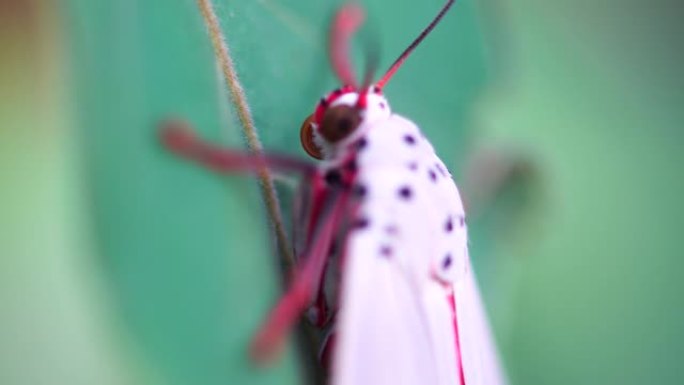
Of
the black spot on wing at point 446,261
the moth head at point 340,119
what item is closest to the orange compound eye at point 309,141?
the moth head at point 340,119

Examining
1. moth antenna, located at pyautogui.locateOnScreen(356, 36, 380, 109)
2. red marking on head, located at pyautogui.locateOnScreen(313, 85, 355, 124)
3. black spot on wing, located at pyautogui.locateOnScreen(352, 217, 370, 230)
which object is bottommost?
black spot on wing, located at pyautogui.locateOnScreen(352, 217, 370, 230)

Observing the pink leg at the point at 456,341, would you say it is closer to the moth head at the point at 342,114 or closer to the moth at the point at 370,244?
the moth at the point at 370,244

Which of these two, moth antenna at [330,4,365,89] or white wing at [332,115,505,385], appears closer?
white wing at [332,115,505,385]

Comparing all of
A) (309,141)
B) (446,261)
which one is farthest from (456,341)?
(309,141)

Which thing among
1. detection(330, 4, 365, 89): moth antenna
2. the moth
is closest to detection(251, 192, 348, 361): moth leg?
the moth

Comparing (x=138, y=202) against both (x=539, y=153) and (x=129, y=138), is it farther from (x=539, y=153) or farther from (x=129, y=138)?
(x=539, y=153)

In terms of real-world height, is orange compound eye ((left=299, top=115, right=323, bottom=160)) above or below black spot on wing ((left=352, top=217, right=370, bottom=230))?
above

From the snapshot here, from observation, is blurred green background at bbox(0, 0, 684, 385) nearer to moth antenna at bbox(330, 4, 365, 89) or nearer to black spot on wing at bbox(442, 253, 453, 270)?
moth antenna at bbox(330, 4, 365, 89)

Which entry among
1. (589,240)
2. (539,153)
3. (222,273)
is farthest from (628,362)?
(222,273)
